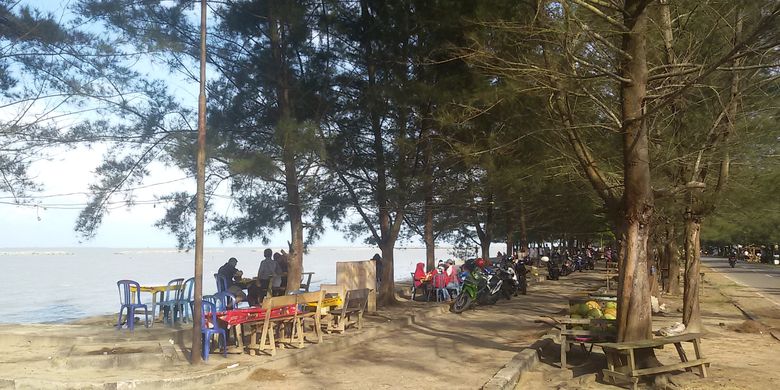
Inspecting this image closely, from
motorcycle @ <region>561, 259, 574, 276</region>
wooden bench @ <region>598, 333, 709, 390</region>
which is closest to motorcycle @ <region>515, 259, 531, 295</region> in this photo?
wooden bench @ <region>598, 333, 709, 390</region>

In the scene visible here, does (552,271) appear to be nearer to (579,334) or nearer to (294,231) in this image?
(294,231)

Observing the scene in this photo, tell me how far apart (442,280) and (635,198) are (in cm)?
1088

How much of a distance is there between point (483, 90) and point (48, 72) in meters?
7.78

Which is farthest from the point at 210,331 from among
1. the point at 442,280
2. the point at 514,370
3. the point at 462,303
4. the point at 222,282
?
the point at 442,280

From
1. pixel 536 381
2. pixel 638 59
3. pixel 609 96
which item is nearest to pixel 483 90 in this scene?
pixel 609 96

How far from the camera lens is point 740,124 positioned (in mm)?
10555

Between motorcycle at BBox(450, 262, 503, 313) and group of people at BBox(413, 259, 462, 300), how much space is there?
1045 mm

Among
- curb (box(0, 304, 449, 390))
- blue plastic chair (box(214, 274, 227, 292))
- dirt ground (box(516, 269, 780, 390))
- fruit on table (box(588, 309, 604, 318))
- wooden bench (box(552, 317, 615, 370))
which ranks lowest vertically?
dirt ground (box(516, 269, 780, 390))

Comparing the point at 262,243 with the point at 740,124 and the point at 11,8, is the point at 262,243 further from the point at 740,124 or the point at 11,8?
the point at 740,124

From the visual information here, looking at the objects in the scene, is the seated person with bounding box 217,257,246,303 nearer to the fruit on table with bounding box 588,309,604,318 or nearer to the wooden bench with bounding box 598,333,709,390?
the fruit on table with bounding box 588,309,604,318

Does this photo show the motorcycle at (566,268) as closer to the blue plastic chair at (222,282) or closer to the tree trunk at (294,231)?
the tree trunk at (294,231)

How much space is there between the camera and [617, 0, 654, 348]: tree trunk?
7785mm

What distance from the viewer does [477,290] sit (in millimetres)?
16203

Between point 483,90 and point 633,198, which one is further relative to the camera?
point 483,90
